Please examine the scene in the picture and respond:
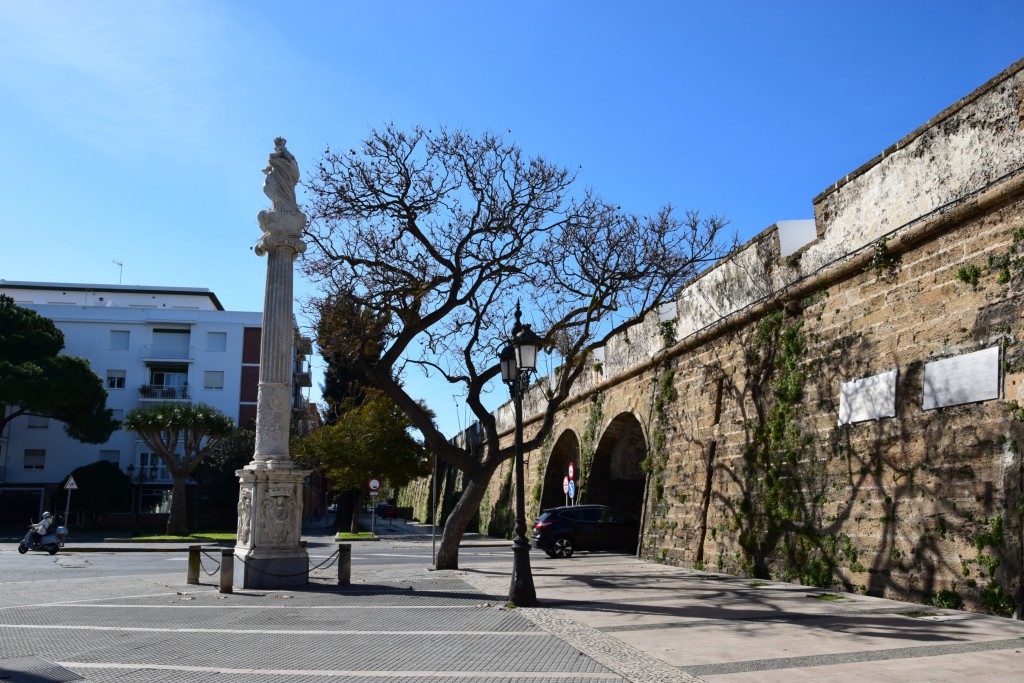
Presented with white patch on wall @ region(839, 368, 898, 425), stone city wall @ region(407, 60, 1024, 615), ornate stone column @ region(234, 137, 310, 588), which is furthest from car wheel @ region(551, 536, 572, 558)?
white patch on wall @ region(839, 368, 898, 425)

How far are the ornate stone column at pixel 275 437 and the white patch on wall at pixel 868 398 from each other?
26.6 ft

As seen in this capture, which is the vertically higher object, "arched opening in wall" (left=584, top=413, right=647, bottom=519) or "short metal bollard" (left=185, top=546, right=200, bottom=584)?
"arched opening in wall" (left=584, top=413, right=647, bottom=519)

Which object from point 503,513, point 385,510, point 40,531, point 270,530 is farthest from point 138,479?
point 270,530

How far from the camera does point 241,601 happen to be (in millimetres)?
11641

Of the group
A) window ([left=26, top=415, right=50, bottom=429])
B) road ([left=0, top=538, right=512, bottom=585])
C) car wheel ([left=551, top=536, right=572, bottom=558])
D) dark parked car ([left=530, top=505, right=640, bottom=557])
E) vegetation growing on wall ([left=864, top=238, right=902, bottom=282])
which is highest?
vegetation growing on wall ([left=864, top=238, right=902, bottom=282])

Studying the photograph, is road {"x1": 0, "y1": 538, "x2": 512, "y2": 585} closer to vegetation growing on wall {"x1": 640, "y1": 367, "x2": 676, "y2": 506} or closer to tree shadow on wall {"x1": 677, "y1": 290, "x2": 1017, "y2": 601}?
vegetation growing on wall {"x1": 640, "y1": 367, "x2": 676, "y2": 506}

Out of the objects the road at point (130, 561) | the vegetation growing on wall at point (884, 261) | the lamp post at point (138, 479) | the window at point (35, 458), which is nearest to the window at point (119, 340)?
the window at point (35, 458)

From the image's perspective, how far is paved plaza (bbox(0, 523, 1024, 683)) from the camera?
659 cm

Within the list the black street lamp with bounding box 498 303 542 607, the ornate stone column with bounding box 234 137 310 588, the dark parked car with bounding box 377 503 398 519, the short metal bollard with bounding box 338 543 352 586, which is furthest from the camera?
the dark parked car with bounding box 377 503 398 519

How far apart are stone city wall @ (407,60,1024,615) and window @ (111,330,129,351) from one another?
37.1 metres

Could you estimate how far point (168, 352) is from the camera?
4634cm

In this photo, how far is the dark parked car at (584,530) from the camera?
829 inches

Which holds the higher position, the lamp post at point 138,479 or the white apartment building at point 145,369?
the white apartment building at point 145,369

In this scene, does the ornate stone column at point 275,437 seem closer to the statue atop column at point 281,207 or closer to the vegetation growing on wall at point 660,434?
the statue atop column at point 281,207
